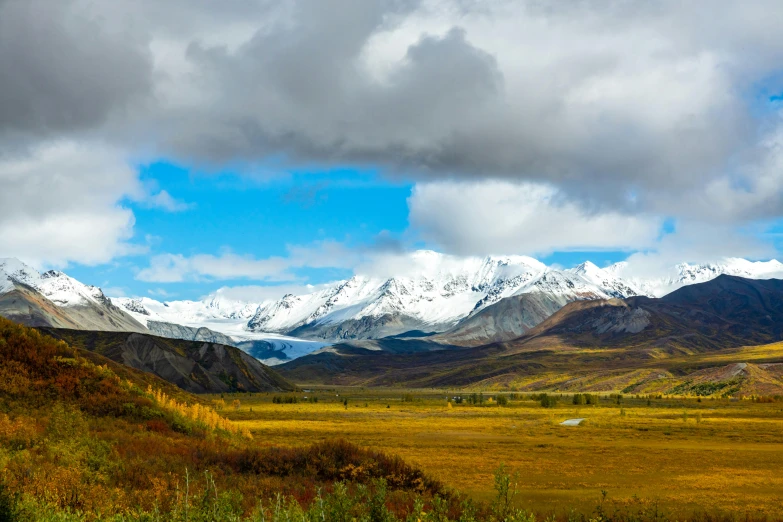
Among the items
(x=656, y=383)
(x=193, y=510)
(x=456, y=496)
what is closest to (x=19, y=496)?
(x=193, y=510)

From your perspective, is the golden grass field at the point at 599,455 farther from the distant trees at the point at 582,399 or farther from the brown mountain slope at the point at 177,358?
the brown mountain slope at the point at 177,358

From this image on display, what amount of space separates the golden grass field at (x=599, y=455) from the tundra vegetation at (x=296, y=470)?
0.66 feet

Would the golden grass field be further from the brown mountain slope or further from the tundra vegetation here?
the brown mountain slope

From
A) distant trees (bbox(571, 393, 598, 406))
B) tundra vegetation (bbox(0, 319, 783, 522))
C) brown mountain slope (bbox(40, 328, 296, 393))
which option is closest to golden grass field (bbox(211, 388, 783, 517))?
tundra vegetation (bbox(0, 319, 783, 522))

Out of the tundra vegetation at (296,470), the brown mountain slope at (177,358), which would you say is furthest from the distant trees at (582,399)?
the brown mountain slope at (177,358)

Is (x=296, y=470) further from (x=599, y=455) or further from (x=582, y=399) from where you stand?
(x=582, y=399)

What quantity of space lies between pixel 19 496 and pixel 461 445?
4377cm

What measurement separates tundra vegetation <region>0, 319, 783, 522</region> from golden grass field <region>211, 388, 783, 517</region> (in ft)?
0.66

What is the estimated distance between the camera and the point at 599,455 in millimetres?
49344

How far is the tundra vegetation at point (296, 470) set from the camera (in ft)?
64.8

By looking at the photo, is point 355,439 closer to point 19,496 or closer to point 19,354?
point 19,354

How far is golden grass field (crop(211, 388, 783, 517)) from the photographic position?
107ft

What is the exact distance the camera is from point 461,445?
56938 mm

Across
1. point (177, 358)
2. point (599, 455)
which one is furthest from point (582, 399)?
point (177, 358)
